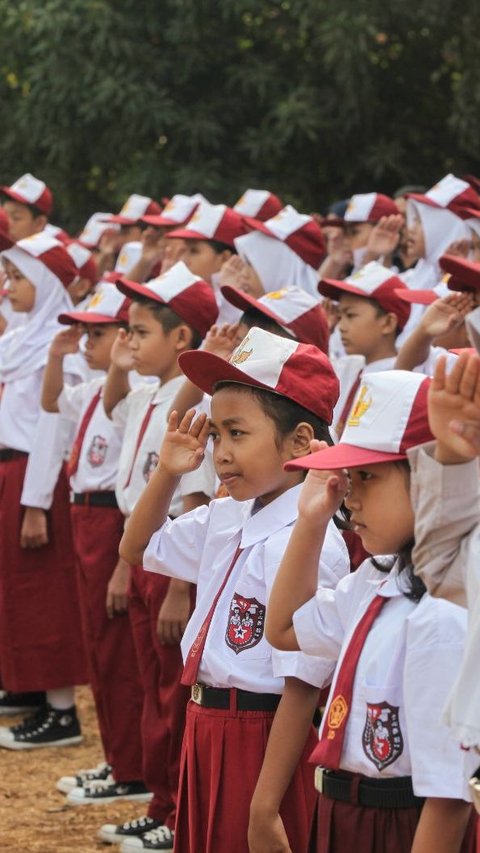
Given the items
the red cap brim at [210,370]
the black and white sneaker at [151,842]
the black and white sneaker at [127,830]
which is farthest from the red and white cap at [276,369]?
the black and white sneaker at [127,830]

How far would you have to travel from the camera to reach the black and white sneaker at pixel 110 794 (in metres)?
5.56

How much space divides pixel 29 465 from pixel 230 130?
27.2ft

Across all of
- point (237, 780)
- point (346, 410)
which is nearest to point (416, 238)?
point (346, 410)

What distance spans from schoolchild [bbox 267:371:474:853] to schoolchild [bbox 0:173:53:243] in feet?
22.2

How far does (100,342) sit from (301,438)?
2.64 metres

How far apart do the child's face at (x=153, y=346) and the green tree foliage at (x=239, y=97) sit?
25.0ft

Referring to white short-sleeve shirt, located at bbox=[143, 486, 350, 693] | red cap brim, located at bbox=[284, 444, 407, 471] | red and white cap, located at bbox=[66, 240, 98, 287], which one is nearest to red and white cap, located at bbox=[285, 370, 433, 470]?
red cap brim, located at bbox=[284, 444, 407, 471]

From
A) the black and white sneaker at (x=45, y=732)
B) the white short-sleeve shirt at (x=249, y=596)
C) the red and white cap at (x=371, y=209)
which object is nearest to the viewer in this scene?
the white short-sleeve shirt at (x=249, y=596)

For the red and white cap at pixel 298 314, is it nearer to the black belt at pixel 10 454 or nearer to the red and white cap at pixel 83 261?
the black belt at pixel 10 454

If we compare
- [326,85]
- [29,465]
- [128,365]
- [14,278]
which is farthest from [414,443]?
[326,85]

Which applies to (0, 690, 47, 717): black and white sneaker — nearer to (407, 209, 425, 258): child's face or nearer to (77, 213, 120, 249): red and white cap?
(407, 209, 425, 258): child's face

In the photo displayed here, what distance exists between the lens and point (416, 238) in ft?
24.6

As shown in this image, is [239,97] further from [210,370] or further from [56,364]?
[210,370]

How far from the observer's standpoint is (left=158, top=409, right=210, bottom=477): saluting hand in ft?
11.7
